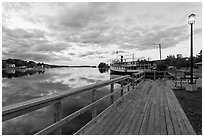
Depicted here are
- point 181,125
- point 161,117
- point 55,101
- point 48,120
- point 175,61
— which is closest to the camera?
point 55,101

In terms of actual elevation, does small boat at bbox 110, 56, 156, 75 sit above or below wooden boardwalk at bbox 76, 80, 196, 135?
above

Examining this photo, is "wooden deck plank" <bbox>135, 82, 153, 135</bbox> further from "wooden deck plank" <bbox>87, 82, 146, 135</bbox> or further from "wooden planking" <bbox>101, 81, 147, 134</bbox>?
"wooden deck plank" <bbox>87, 82, 146, 135</bbox>

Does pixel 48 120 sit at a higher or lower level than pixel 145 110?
lower

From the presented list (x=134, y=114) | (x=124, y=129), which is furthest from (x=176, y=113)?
(x=124, y=129)

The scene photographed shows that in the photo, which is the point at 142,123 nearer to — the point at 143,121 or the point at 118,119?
the point at 143,121

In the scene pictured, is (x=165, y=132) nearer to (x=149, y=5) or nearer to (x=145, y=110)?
(x=145, y=110)

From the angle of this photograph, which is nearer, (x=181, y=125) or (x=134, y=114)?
(x=181, y=125)

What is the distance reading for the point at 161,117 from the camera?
384 centimetres

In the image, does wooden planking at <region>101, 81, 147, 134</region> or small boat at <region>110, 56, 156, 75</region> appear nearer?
wooden planking at <region>101, 81, 147, 134</region>

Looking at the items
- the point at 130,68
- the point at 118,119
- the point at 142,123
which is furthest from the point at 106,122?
the point at 130,68

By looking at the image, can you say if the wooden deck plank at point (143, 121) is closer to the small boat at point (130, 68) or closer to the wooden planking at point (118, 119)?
the wooden planking at point (118, 119)

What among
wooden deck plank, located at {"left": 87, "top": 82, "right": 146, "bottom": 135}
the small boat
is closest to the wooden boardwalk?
wooden deck plank, located at {"left": 87, "top": 82, "right": 146, "bottom": 135}

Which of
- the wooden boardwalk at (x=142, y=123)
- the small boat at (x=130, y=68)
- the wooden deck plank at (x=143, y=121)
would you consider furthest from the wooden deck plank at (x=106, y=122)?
the small boat at (x=130, y=68)

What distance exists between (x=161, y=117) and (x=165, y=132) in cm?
93
